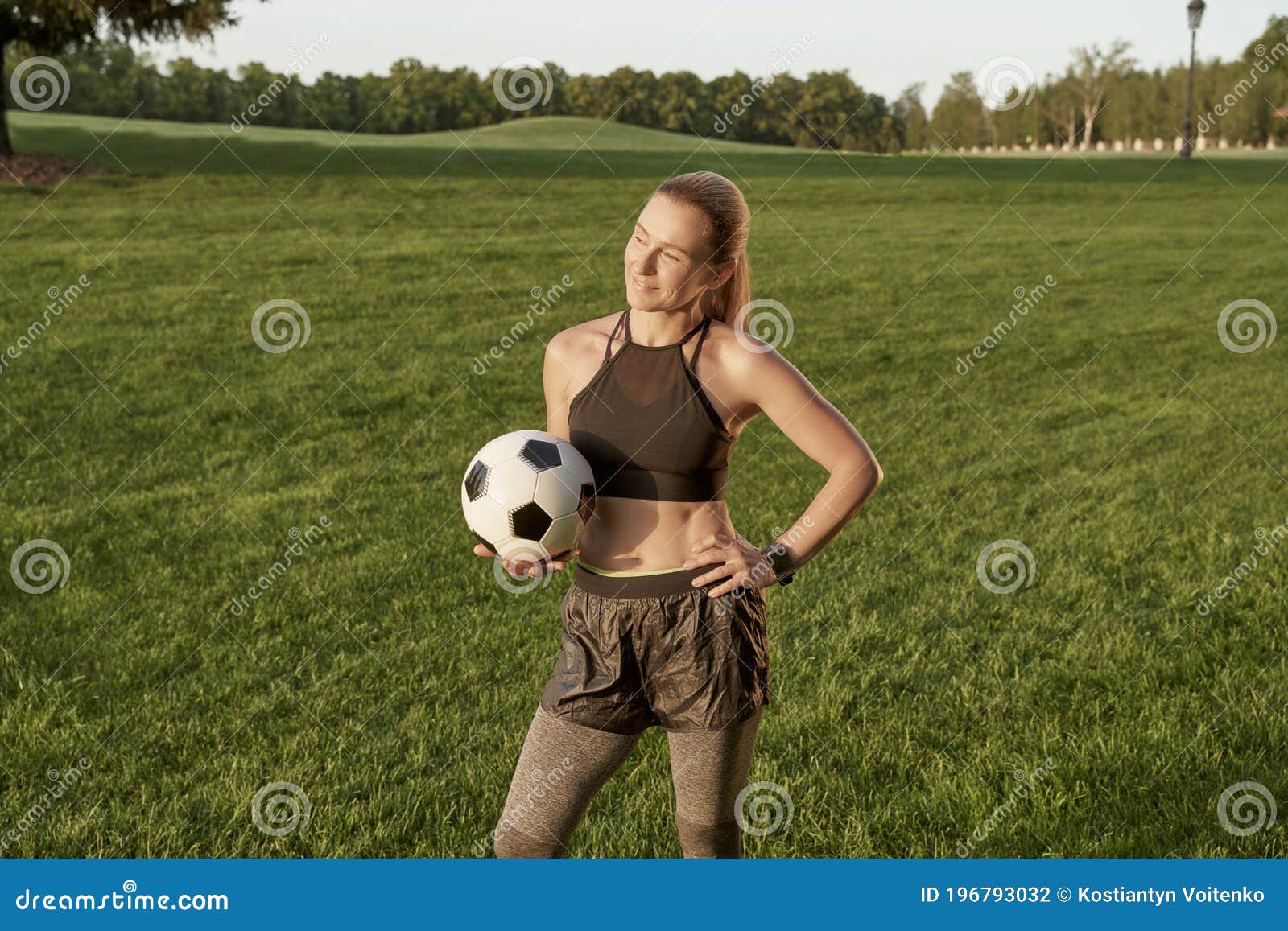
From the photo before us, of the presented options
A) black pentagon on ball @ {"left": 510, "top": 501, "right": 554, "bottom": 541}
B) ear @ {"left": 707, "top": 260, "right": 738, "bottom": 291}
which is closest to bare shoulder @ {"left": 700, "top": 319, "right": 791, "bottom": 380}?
ear @ {"left": 707, "top": 260, "right": 738, "bottom": 291}

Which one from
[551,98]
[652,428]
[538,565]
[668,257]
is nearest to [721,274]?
[668,257]

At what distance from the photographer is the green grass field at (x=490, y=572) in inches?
155

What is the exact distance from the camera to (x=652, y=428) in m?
2.56

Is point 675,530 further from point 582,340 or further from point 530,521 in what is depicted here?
point 582,340

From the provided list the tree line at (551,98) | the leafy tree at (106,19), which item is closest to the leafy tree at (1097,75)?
the tree line at (551,98)

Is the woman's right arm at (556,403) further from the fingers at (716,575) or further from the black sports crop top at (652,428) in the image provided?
the fingers at (716,575)

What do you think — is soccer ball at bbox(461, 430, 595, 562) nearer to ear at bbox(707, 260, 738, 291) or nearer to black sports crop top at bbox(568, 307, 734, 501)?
black sports crop top at bbox(568, 307, 734, 501)

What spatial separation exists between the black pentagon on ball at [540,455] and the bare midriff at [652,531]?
0.49ft

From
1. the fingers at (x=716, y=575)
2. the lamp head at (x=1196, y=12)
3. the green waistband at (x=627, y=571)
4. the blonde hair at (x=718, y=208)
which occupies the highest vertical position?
the lamp head at (x=1196, y=12)

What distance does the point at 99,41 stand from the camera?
25172 mm

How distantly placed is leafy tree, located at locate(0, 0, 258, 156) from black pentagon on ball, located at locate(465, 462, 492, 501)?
22.6m

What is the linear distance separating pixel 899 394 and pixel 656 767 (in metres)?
6.76

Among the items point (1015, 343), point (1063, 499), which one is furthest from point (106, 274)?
point (1063, 499)

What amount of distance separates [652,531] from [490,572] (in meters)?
3.56
